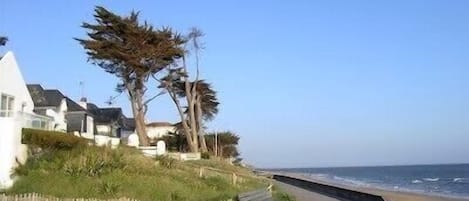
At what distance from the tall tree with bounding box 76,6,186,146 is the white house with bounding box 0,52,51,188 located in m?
9.11

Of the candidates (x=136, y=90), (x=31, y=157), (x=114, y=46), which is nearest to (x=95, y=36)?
→ (x=114, y=46)

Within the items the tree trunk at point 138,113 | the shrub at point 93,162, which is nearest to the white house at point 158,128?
the tree trunk at point 138,113

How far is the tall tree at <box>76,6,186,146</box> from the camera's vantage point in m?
48.5

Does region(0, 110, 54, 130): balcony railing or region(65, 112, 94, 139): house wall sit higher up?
region(65, 112, 94, 139): house wall

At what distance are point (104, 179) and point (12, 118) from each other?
3800mm

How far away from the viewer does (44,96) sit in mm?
55438

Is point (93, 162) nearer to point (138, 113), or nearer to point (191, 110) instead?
point (138, 113)

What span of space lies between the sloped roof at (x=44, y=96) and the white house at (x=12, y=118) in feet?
42.0

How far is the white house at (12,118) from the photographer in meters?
21.7

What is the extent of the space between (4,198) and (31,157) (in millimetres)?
7853

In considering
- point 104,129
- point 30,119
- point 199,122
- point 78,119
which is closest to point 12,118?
point 30,119

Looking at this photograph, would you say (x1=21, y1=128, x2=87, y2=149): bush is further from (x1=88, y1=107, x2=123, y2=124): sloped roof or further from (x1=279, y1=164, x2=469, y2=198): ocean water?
(x1=88, y1=107, x2=123, y2=124): sloped roof

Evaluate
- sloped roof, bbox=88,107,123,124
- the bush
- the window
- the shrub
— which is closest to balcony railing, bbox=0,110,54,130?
the bush

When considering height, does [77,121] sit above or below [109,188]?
above
